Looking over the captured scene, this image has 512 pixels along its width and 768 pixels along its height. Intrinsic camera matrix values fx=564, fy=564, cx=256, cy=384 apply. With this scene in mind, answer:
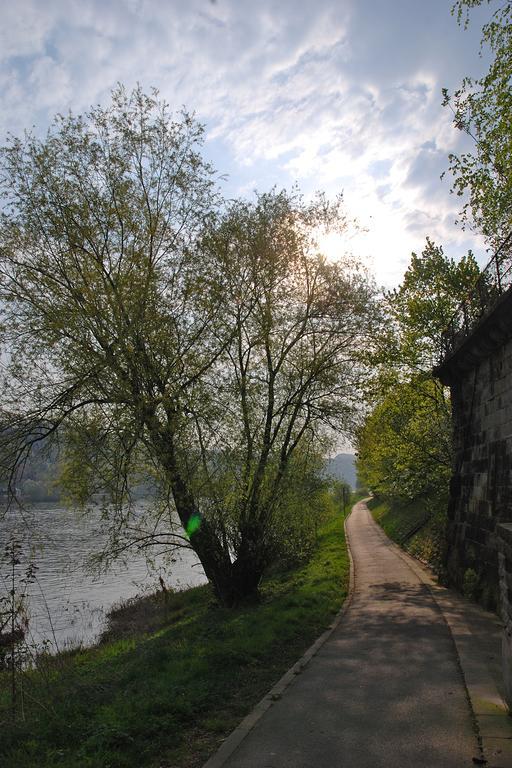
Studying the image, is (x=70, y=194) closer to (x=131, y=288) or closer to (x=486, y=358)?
(x=131, y=288)

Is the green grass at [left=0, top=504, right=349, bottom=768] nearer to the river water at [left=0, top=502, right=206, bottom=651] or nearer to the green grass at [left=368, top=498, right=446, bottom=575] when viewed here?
the river water at [left=0, top=502, right=206, bottom=651]

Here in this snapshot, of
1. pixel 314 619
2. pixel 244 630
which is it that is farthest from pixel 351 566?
pixel 244 630

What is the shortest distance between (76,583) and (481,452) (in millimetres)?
18434

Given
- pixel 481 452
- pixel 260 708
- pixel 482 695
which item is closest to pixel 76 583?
pixel 481 452

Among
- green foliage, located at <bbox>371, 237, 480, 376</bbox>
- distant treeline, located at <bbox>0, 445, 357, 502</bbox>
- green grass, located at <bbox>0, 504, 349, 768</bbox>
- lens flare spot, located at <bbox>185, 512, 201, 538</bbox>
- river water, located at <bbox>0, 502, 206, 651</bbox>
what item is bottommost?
river water, located at <bbox>0, 502, 206, 651</bbox>

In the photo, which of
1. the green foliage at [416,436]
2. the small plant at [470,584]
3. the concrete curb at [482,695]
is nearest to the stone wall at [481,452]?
the small plant at [470,584]

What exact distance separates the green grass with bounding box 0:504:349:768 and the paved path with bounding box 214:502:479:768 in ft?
2.09

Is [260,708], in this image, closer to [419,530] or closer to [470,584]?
[470,584]

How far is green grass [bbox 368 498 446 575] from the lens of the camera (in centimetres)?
2034

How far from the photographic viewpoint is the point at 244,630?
11.3m

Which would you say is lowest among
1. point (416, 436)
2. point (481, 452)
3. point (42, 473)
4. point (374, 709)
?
point (374, 709)

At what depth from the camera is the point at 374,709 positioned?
21.5 ft

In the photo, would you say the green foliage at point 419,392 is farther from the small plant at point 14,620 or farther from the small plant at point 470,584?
the small plant at point 14,620

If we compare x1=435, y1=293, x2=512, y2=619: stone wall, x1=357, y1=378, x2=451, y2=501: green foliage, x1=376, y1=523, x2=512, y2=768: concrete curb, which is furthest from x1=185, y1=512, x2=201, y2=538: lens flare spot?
x1=357, y1=378, x2=451, y2=501: green foliage
